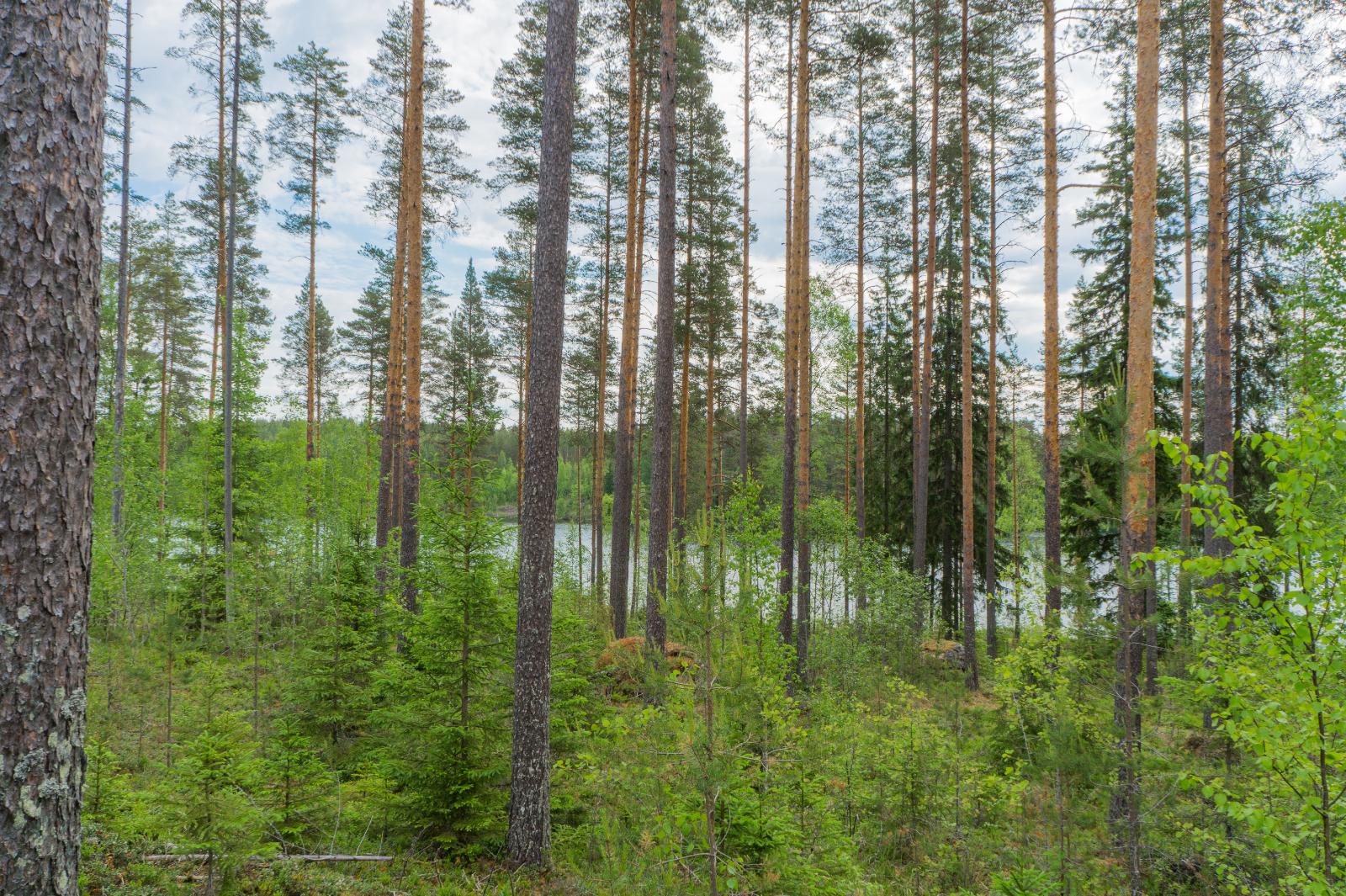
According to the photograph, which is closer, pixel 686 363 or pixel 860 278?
pixel 860 278

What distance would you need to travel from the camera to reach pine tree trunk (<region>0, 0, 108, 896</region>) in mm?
1812

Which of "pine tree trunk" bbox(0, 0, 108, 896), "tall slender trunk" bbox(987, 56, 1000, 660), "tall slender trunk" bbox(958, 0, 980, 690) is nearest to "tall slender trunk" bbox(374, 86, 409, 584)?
"pine tree trunk" bbox(0, 0, 108, 896)

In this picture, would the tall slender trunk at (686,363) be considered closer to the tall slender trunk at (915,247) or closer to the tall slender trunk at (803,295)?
the tall slender trunk at (803,295)

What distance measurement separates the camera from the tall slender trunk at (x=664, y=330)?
352 inches

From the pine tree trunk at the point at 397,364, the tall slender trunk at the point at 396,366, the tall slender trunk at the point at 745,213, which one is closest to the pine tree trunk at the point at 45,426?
the pine tree trunk at the point at 397,364

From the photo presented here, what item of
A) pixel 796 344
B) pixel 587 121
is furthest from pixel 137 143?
pixel 796 344

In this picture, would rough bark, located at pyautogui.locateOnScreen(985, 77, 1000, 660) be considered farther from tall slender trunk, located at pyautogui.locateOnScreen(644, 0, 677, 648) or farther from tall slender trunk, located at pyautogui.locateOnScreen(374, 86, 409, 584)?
tall slender trunk, located at pyautogui.locateOnScreen(374, 86, 409, 584)

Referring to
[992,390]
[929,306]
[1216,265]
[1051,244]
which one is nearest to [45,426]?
[1051,244]

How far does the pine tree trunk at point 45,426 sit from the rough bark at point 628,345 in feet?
34.3

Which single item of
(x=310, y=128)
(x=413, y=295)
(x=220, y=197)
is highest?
(x=310, y=128)

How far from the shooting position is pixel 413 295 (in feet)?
34.8

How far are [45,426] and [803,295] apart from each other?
1119cm

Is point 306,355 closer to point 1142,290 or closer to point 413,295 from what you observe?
point 413,295

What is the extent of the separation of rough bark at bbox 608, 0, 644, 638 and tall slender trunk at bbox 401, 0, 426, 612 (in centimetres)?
404
